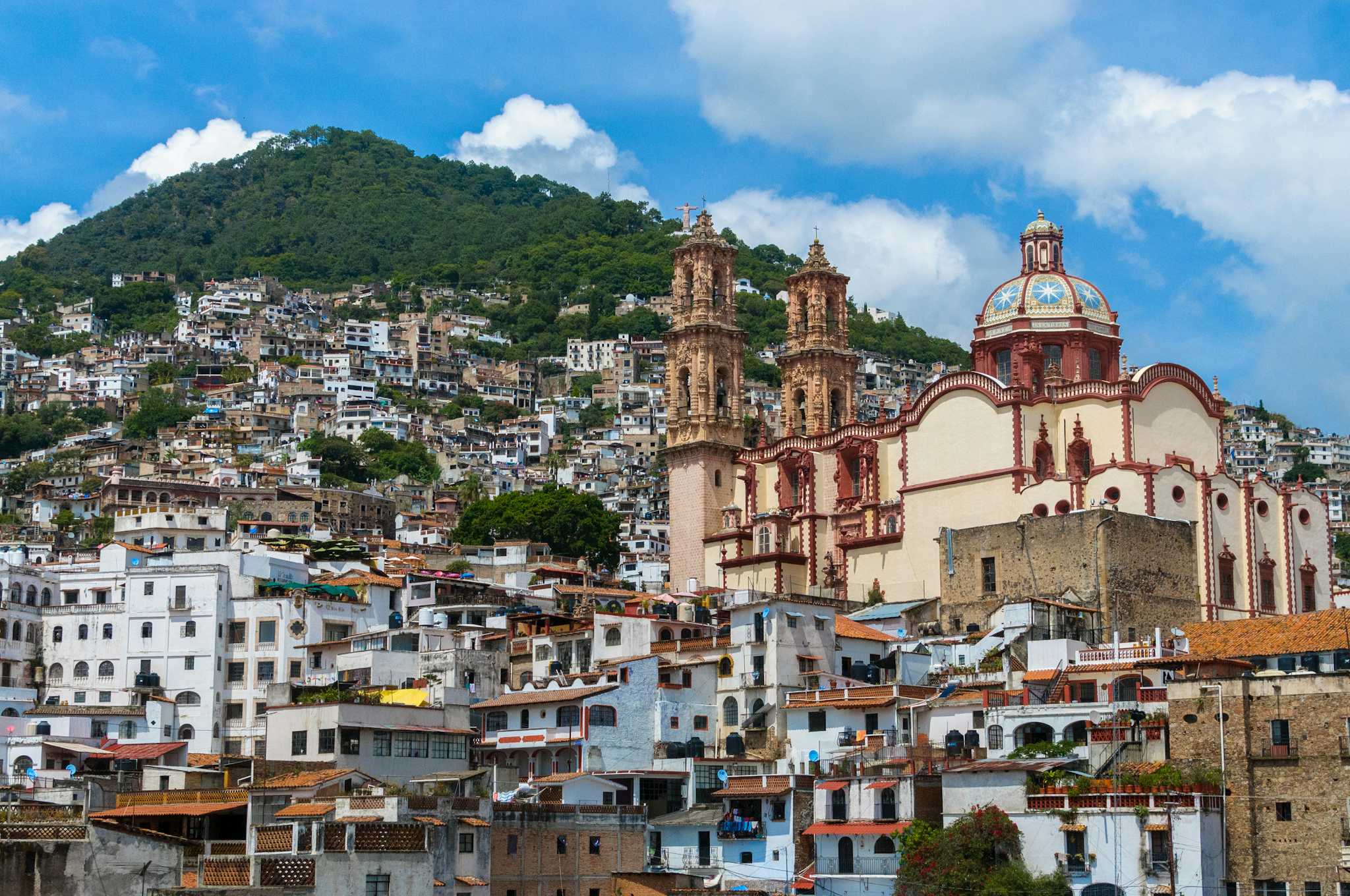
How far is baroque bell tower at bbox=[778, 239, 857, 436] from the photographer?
84188 millimetres

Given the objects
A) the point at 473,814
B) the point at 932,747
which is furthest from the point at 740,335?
the point at 473,814

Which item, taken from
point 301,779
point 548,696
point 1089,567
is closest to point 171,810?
point 301,779

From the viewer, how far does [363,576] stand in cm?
6656

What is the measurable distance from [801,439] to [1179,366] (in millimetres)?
15927

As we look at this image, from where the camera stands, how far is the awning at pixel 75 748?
5194 cm

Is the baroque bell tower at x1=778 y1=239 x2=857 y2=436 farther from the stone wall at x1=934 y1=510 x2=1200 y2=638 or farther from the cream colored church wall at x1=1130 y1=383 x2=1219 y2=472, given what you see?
the stone wall at x1=934 y1=510 x2=1200 y2=638

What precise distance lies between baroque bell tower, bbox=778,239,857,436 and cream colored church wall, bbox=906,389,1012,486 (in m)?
12.3

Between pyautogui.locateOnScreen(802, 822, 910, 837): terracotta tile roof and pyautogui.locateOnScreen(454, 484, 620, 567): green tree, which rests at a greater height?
pyautogui.locateOnScreen(454, 484, 620, 567): green tree

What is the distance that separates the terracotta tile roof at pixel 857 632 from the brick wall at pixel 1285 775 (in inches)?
561

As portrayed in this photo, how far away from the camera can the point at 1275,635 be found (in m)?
49.2

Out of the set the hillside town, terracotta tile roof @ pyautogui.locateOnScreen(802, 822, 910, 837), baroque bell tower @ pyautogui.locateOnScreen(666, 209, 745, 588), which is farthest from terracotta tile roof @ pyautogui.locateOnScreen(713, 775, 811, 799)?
baroque bell tower @ pyautogui.locateOnScreen(666, 209, 745, 588)

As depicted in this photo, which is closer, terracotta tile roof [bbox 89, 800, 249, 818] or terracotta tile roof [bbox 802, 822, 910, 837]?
terracotta tile roof [bbox 89, 800, 249, 818]

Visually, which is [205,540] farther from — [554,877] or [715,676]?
[554,877]

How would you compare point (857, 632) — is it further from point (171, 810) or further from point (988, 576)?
point (171, 810)
